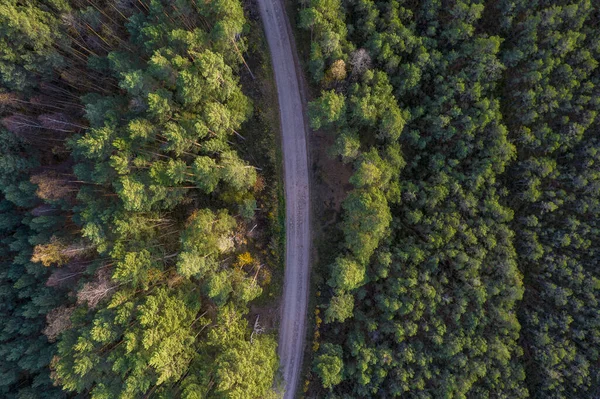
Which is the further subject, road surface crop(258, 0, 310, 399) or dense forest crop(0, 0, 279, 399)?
road surface crop(258, 0, 310, 399)

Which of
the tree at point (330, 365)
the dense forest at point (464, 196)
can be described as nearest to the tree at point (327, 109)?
the dense forest at point (464, 196)

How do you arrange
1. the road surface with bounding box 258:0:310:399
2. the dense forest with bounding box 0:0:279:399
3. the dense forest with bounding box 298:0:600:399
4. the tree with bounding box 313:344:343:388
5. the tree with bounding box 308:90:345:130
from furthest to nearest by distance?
1. the road surface with bounding box 258:0:310:399
2. the tree with bounding box 313:344:343:388
3. the dense forest with bounding box 298:0:600:399
4. the tree with bounding box 308:90:345:130
5. the dense forest with bounding box 0:0:279:399

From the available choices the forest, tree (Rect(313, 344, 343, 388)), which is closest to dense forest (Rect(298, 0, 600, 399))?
tree (Rect(313, 344, 343, 388))

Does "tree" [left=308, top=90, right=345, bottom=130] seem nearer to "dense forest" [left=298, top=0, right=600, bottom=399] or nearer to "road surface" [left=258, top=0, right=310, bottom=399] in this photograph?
"dense forest" [left=298, top=0, right=600, bottom=399]

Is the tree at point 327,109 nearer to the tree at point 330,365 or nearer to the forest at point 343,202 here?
the forest at point 343,202

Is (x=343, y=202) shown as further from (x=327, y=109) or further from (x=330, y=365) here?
(x=330, y=365)

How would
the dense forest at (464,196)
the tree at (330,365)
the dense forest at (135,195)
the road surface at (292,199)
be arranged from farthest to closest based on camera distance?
1. the road surface at (292,199)
2. the tree at (330,365)
3. the dense forest at (464,196)
4. the dense forest at (135,195)
